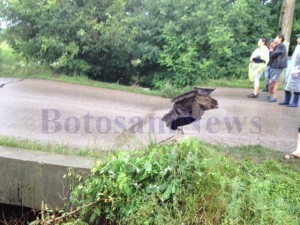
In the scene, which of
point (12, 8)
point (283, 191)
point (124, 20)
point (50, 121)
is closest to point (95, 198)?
point (283, 191)

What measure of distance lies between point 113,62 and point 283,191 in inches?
345

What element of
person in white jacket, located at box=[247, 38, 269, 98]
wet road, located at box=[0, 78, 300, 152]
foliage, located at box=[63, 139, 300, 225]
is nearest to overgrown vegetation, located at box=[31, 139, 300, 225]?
foliage, located at box=[63, 139, 300, 225]

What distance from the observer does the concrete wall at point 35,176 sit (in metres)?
3.71

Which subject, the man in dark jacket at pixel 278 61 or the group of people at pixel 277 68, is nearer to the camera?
the group of people at pixel 277 68

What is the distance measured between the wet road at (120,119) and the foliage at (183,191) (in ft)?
2.84

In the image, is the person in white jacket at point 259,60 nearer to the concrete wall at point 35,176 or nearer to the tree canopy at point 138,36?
the tree canopy at point 138,36

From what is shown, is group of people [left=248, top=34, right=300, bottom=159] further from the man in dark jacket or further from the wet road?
the wet road

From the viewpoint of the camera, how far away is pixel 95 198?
319 centimetres

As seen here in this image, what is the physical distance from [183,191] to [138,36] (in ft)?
29.5

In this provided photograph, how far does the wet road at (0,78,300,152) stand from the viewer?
208 inches
